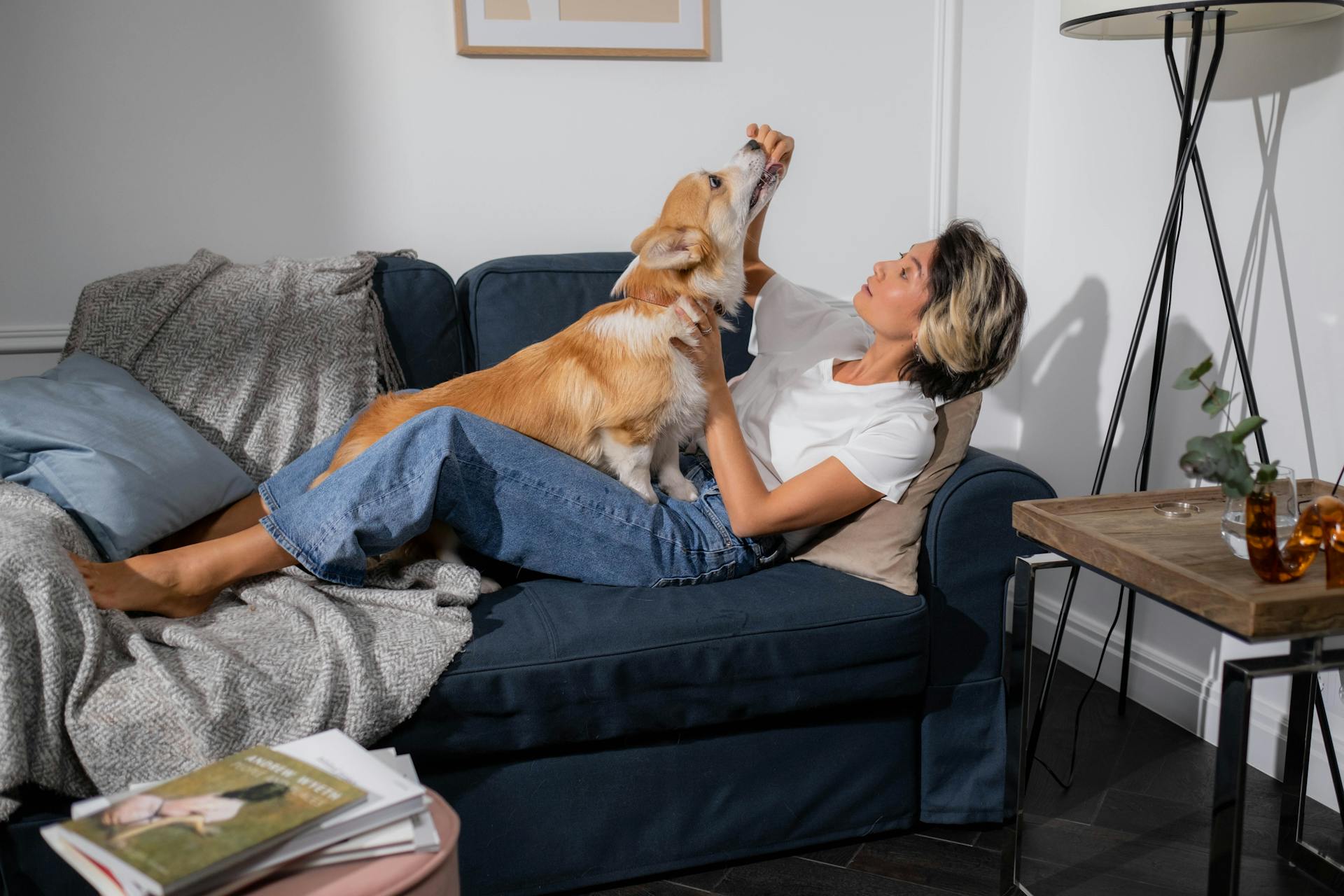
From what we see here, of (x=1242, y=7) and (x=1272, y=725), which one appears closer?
(x=1242, y=7)

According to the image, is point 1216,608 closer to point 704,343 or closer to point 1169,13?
point 704,343

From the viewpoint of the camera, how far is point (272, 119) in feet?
8.20

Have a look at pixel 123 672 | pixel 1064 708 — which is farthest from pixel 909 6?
pixel 123 672

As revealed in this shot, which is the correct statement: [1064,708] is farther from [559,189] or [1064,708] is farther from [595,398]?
[559,189]

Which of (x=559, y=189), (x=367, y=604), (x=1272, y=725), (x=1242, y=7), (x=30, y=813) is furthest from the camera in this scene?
(x=559, y=189)

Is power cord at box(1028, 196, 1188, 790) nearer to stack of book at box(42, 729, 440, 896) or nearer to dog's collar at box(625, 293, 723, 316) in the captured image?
dog's collar at box(625, 293, 723, 316)

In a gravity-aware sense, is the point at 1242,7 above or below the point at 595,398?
above

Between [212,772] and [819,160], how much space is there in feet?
7.57

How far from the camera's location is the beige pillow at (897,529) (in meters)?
1.84

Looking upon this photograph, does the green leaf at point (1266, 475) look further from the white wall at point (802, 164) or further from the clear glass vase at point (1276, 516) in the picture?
the white wall at point (802, 164)

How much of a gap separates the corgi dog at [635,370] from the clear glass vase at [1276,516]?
0.89 metres

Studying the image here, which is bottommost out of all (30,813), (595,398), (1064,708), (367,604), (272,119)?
(1064,708)

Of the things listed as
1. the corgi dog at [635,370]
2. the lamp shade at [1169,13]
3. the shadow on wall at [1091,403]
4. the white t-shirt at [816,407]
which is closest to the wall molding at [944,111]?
the shadow on wall at [1091,403]

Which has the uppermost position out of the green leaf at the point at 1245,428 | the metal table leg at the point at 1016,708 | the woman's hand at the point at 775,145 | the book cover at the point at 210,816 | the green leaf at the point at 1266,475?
the woman's hand at the point at 775,145
